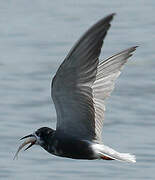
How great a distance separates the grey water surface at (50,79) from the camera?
994 cm

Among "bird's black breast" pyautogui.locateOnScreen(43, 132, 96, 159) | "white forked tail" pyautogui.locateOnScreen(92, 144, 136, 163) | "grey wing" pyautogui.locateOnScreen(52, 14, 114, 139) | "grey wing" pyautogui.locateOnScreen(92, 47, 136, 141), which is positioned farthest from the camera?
"grey wing" pyautogui.locateOnScreen(92, 47, 136, 141)

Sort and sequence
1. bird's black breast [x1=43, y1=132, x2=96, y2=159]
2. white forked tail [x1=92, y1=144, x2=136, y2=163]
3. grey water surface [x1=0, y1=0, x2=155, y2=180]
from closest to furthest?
white forked tail [x1=92, y1=144, x2=136, y2=163] < bird's black breast [x1=43, y1=132, x2=96, y2=159] < grey water surface [x1=0, y1=0, x2=155, y2=180]

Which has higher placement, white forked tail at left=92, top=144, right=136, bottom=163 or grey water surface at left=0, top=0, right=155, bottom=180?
white forked tail at left=92, top=144, right=136, bottom=163

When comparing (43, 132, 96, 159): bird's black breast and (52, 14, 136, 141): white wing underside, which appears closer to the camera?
(52, 14, 136, 141): white wing underside

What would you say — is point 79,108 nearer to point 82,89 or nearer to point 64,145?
point 82,89

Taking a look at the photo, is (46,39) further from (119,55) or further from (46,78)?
(119,55)

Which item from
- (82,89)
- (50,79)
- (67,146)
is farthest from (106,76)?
(50,79)

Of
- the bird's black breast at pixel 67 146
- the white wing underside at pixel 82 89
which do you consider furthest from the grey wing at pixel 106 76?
the bird's black breast at pixel 67 146

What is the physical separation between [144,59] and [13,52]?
1627mm

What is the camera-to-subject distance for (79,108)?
7.79 m

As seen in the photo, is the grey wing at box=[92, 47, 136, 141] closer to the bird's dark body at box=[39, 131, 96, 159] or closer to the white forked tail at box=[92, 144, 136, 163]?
the bird's dark body at box=[39, 131, 96, 159]

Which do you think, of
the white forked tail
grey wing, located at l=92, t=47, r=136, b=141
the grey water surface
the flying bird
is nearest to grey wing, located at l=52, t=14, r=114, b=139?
the flying bird

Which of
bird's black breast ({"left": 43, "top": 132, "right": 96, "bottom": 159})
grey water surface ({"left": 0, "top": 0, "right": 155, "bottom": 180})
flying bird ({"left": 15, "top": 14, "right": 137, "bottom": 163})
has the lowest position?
grey water surface ({"left": 0, "top": 0, "right": 155, "bottom": 180})

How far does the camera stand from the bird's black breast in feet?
26.3
